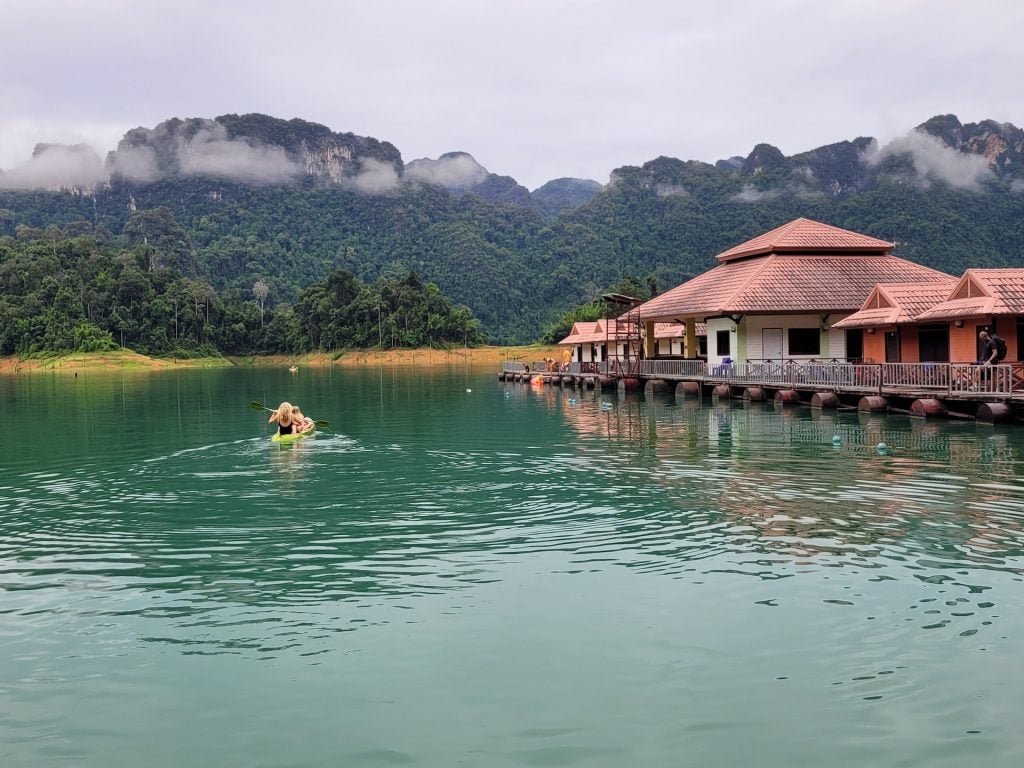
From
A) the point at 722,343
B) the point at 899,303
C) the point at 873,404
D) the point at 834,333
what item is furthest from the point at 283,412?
the point at 834,333

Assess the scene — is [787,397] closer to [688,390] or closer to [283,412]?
[688,390]

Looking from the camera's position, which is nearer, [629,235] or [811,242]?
[811,242]

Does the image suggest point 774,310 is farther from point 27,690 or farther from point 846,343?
point 27,690

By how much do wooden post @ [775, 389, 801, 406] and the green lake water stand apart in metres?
14.7

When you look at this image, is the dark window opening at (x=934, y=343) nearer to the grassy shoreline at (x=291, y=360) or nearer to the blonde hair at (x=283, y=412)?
the blonde hair at (x=283, y=412)

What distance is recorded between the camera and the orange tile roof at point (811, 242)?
150 ft

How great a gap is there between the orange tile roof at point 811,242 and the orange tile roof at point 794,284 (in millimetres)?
370

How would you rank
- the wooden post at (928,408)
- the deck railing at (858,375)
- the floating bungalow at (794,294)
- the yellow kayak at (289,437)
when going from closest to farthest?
→ the yellow kayak at (289,437), the deck railing at (858,375), the wooden post at (928,408), the floating bungalow at (794,294)

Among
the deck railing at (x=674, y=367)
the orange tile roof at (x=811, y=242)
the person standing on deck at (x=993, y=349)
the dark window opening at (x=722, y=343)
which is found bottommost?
the deck railing at (x=674, y=367)

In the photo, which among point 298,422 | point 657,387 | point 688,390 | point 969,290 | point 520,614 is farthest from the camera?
point 657,387

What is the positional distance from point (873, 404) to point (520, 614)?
24.3 m

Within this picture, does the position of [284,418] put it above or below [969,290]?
below

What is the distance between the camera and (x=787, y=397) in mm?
35594

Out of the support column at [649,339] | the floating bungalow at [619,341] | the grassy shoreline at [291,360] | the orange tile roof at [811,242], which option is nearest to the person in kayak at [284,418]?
the floating bungalow at [619,341]
